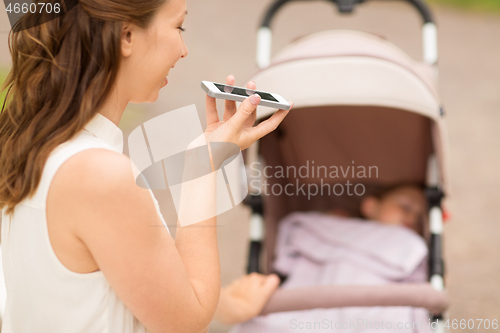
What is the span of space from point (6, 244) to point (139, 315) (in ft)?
0.82

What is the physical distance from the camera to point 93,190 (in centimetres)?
51

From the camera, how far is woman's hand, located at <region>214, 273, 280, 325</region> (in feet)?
3.50

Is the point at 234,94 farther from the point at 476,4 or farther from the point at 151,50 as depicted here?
the point at 476,4

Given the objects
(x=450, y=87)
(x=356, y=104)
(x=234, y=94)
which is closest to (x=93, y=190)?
(x=234, y=94)

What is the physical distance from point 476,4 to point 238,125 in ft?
16.3

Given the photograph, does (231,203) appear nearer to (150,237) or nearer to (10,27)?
(150,237)

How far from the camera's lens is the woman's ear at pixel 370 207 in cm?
182

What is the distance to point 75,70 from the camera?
0.57 m

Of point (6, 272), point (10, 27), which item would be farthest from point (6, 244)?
point (10, 27)

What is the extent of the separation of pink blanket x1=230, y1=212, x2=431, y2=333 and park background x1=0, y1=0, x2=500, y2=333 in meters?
0.29

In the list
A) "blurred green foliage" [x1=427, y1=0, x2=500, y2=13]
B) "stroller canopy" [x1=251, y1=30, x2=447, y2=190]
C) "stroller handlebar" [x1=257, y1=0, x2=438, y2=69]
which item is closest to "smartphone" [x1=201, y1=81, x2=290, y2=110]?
"stroller canopy" [x1=251, y1=30, x2=447, y2=190]

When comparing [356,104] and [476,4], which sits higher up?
[356,104]

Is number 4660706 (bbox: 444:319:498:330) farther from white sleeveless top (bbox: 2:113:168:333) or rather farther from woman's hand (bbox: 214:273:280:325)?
white sleeveless top (bbox: 2:113:168:333)

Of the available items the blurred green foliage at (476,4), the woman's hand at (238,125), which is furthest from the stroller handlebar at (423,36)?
the blurred green foliage at (476,4)
